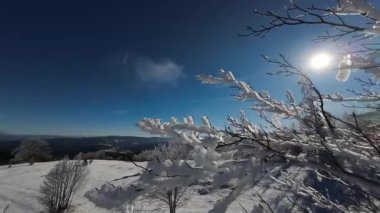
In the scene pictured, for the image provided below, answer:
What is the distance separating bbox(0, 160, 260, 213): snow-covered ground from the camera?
23.4 m

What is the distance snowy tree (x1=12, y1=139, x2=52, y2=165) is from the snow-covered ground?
21.6 m

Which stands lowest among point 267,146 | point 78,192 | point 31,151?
point 78,192

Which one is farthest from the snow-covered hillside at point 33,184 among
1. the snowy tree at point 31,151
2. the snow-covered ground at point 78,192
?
the snowy tree at point 31,151

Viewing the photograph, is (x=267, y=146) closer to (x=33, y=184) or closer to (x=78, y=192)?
(x=78, y=192)

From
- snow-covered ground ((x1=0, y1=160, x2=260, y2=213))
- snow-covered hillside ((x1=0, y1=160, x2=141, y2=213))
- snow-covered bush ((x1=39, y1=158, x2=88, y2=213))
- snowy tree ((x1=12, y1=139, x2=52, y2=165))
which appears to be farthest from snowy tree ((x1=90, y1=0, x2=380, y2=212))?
snowy tree ((x1=12, y1=139, x2=52, y2=165))

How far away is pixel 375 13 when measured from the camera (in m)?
1.29

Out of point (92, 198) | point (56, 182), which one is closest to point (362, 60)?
point (92, 198)

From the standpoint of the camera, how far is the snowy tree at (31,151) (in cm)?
5875

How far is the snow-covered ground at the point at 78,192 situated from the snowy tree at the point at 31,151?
70.8ft

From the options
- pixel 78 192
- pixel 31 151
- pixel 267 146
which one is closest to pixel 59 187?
pixel 78 192

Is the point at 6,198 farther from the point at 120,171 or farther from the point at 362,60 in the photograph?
the point at 362,60

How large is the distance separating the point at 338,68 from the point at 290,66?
0.53 m

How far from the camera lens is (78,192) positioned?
2986cm

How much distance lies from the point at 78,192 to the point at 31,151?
123 feet
